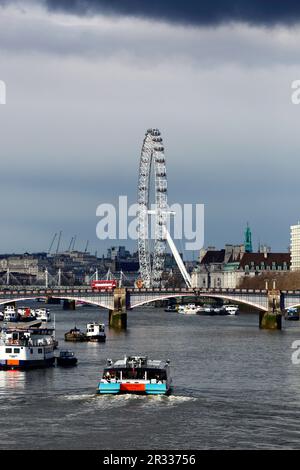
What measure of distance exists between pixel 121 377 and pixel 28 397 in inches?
153

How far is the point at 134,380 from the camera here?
187 ft

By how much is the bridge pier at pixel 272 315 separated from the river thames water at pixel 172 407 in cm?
2806

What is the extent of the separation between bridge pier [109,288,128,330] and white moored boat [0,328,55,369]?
1560 inches

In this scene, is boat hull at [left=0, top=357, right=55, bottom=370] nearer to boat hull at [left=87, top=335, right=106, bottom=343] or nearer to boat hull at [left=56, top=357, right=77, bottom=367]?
boat hull at [left=56, top=357, right=77, bottom=367]

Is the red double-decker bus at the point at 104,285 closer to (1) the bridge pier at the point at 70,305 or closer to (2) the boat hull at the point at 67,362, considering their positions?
(1) the bridge pier at the point at 70,305

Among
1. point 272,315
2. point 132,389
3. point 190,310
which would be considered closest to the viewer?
point 132,389

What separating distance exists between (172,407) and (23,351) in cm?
1802

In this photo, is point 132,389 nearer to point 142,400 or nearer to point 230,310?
point 142,400

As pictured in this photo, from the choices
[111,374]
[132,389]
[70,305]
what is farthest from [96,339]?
[70,305]

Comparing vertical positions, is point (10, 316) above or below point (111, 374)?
above

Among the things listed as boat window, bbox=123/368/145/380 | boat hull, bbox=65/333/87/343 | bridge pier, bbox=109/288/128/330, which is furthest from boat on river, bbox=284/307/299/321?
boat window, bbox=123/368/145/380
